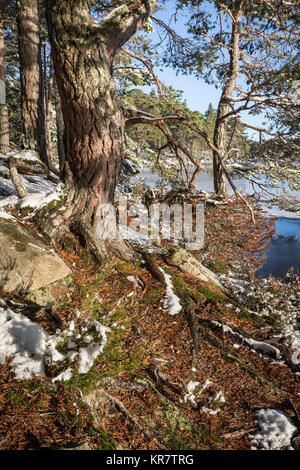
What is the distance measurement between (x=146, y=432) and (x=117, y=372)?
1.74 feet

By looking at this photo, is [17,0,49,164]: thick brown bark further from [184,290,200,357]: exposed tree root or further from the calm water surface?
[184,290,200,357]: exposed tree root

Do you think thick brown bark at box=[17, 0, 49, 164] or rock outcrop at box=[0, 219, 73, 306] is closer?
rock outcrop at box=[0, 219, 73, 306]

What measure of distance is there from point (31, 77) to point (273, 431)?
28.8 ft

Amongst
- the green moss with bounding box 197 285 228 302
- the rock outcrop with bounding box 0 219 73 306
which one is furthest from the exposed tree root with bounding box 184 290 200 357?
the rock outcrop with bounding box 0 219 73 306

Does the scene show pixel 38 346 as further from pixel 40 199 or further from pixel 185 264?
pixel 185 264

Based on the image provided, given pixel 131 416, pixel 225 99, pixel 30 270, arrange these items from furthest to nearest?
pixel 225 99, pixel 30 270, pixel 131 416

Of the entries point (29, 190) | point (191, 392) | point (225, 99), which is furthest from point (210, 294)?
point (225, 99)

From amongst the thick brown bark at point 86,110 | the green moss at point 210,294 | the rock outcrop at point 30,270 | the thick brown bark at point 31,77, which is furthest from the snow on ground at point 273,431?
the thick brown bark at point 31,77

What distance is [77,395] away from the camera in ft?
6.08

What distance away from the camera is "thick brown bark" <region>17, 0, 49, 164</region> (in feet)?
20.7

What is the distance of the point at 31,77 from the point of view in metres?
6.62

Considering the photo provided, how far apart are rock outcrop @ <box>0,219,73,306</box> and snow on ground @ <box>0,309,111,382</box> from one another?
442 mm

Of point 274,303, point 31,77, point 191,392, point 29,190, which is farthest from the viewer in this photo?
point 31,77

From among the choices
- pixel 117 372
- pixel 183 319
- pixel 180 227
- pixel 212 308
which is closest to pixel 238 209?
pixel 180 227
